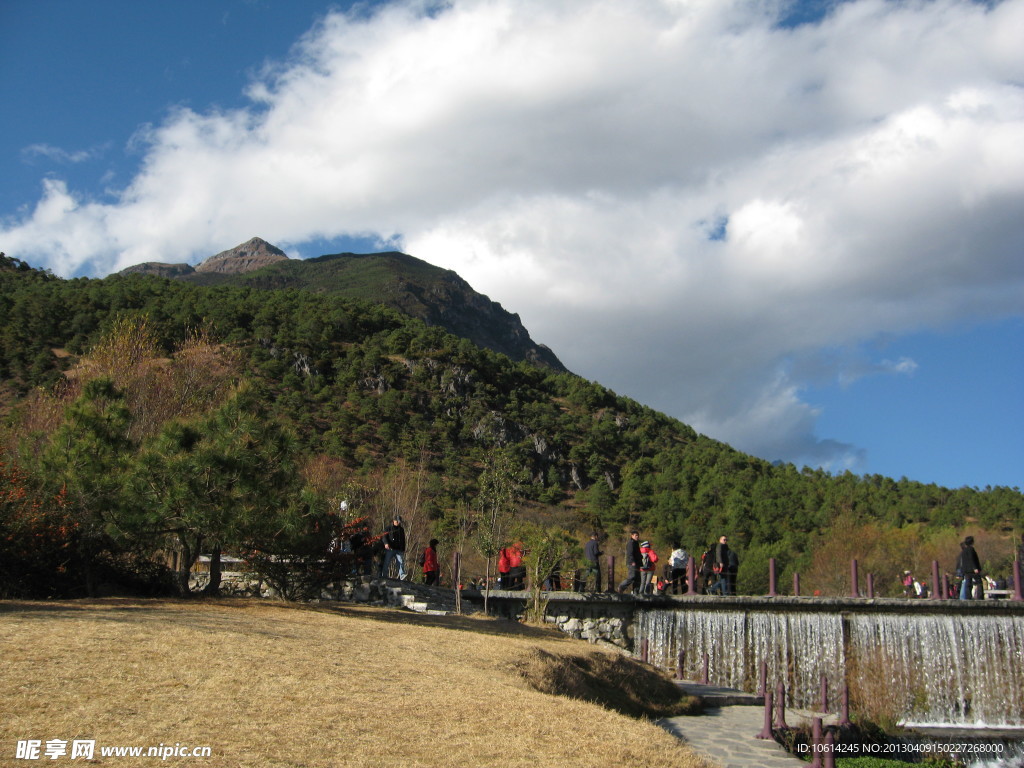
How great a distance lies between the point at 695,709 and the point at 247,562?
8.39 meters

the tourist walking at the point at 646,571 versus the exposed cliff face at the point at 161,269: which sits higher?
the exposed cliff face at the point at 161,269

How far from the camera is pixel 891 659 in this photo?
1836 cm

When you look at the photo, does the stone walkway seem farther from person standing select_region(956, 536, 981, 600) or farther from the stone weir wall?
person standing select_region(956, 536, 981, 600)

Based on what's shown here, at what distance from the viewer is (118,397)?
17062 millimetres

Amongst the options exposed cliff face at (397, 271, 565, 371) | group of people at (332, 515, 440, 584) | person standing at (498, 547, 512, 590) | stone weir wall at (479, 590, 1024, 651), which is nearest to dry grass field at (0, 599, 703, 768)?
group of people at (332, 515, 440, 584)

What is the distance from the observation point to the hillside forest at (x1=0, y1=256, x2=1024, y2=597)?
14.4 meters

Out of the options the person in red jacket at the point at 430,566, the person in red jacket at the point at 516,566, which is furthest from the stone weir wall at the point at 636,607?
the person in red jacket at the point at 430,566

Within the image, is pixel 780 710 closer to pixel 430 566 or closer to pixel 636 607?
pixel 636 607

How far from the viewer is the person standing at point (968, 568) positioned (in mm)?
18453

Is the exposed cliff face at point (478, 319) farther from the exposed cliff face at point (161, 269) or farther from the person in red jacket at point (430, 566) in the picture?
the person in red jacket at point (430, 566)

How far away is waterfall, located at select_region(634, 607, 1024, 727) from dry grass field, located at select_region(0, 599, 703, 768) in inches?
386

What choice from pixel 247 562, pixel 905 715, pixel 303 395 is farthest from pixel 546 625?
pixel 303 395

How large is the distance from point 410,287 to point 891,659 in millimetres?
137680

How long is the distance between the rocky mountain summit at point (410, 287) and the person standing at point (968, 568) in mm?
→ 118216
